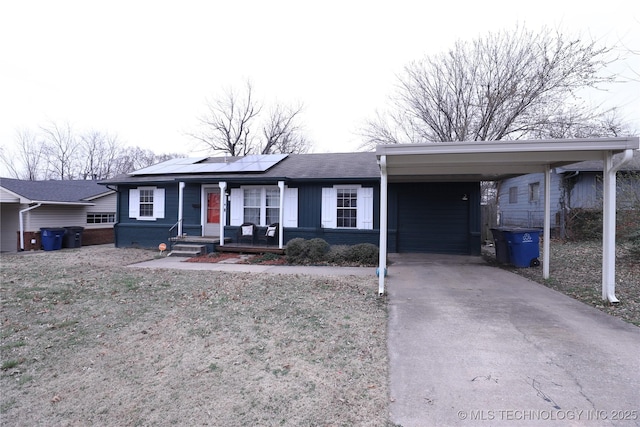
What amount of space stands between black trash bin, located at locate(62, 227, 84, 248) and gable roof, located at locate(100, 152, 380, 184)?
3.47 metres

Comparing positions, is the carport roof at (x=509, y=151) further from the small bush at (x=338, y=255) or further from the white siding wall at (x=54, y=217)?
the white siding wall at (x=54, y=217)

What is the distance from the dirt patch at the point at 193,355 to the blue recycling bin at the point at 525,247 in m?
4.57

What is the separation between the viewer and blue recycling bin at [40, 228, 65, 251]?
45.1 feet

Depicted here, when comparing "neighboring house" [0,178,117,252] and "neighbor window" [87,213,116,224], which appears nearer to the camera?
"neighboring house" [0,178,117,252]

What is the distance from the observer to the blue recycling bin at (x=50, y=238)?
13.7 meters

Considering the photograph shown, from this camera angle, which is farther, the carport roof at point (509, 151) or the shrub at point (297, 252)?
the shrub at point (297, 252)

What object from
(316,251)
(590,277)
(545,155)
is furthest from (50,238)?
(590,277)

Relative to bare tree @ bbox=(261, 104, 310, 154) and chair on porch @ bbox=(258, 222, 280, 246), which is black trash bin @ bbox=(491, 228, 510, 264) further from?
bare tree @ bbox=(261, 104, 310, 154)

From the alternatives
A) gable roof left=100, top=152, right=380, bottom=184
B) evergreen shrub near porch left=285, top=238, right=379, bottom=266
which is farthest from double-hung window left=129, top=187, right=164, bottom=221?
evergreen shrub near porch left=285, top=238, right=379, bottom=266

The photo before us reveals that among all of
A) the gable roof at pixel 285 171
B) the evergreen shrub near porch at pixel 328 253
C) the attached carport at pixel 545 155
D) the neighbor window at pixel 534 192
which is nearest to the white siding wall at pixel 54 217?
the gable roof at pixel 285 171

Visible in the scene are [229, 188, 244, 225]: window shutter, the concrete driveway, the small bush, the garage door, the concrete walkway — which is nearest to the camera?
the concrete driveway

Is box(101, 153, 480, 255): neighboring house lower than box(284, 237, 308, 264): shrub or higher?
higher

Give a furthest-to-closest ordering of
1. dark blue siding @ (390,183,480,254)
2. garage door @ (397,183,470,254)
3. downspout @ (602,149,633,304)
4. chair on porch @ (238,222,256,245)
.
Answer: chair on porch @ (238,222,256,245)
garage door @ (397,183,470,254)
dark blue siding @ (390,183,480,254)
downspout @ (602,149,633,304)

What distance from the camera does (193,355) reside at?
11.4ft
